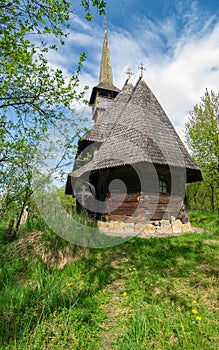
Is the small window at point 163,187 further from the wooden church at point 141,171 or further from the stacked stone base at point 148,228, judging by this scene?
the stacked stone base at point 148,228

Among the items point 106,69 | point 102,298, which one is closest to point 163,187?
point 102,298

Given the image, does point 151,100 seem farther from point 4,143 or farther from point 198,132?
point 4,143

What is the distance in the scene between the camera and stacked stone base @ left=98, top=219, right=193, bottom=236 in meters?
7.79

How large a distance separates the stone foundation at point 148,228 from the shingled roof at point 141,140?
233cm

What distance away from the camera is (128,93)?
13352 mm

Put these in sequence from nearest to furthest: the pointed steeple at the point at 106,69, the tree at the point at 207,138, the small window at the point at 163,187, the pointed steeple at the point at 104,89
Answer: the small window at the point at 163,187 → the tree at the point at 207,138 → the pointed steeple at the point at 104,89 → the pointed steeple at the point at 106,69

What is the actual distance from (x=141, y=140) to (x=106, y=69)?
17359 millimetres

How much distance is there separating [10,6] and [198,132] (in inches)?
544

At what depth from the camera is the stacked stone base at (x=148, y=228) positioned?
307 inches

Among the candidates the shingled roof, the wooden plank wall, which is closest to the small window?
the wooden plank wall

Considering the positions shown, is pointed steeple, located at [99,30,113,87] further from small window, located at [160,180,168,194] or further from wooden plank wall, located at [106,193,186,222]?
wooden plank wall, located at [106,193,186,222]

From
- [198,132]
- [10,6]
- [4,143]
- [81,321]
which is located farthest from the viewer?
[198,132]

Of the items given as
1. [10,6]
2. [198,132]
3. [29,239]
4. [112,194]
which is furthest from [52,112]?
[198,132]

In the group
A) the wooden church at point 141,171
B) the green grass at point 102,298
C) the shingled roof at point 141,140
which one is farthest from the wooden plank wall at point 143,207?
the green grass at point 102,298
